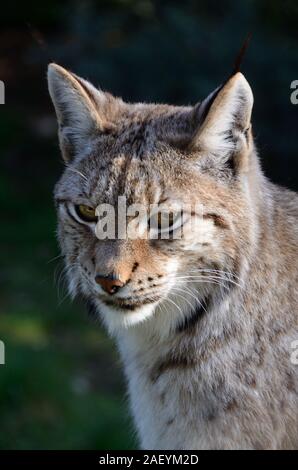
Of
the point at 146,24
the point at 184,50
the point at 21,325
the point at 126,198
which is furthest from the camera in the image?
the point at 146,24

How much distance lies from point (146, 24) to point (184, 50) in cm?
86

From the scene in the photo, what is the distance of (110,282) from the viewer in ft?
12.6

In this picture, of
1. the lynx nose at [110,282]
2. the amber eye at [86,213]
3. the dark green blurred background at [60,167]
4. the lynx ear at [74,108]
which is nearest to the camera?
the lynx nose at [110,282]

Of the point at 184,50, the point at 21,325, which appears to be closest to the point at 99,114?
the point at 21,325

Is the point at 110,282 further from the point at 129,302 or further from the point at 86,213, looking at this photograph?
the point at 86,213

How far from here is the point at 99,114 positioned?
14.2ft

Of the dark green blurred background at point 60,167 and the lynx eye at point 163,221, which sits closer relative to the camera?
the lynx eye at point 163,221

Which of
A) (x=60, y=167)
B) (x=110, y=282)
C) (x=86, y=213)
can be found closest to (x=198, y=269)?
(x=110, y=282)

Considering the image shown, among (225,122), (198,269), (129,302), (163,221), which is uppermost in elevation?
(225,122)

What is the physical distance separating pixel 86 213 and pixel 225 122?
72cm

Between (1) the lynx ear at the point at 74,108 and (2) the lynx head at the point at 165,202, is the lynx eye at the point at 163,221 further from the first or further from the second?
(1) the lynx ear at the point at 74,108

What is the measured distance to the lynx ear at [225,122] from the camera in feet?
12.6

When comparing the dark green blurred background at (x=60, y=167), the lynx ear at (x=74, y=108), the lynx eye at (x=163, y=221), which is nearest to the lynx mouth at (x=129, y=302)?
the lynx eye at (x=163, y=221)

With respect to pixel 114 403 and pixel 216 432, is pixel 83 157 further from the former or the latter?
pixel 114 403
